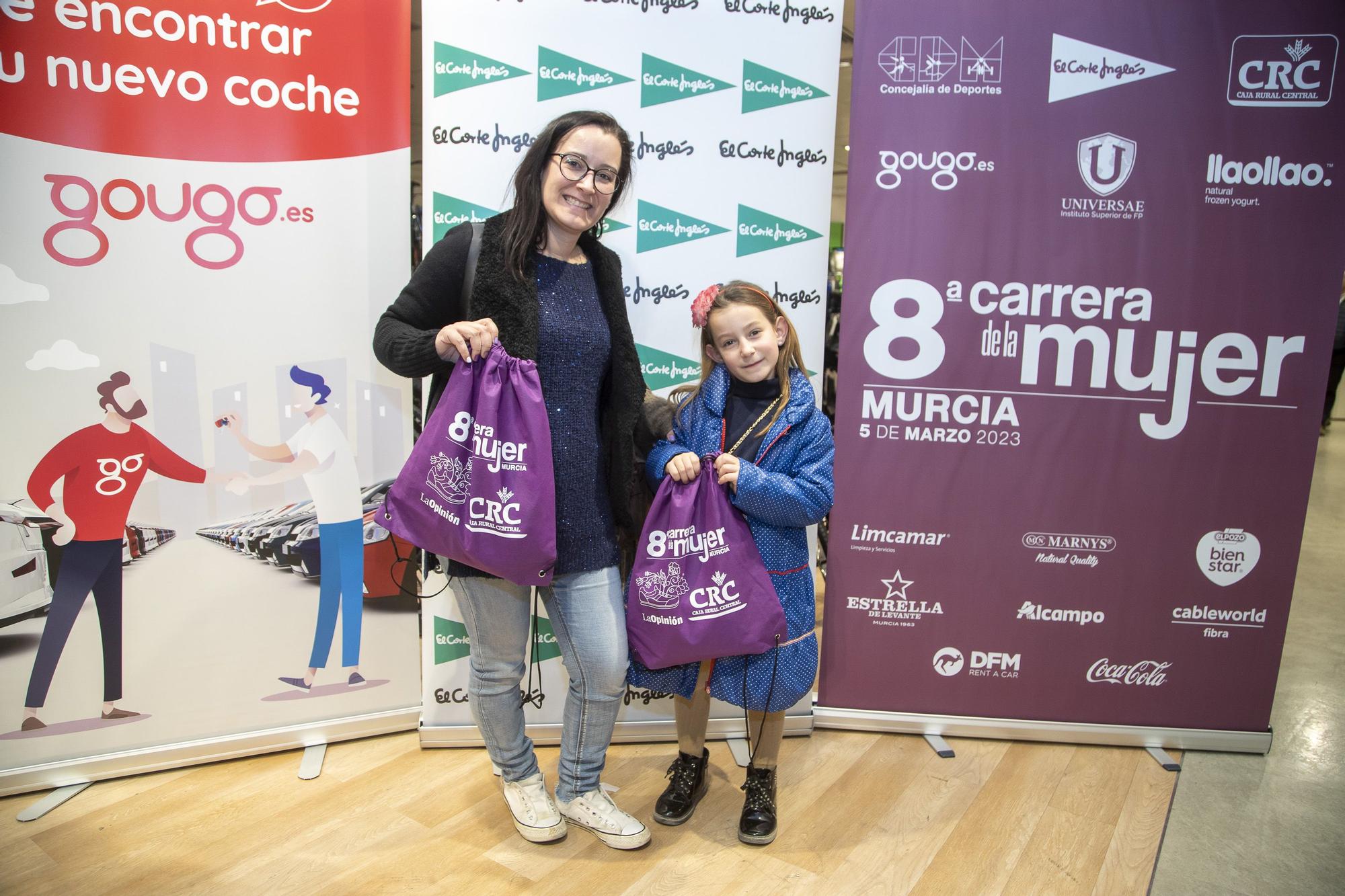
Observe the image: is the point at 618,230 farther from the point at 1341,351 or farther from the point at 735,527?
the point at 1341,351

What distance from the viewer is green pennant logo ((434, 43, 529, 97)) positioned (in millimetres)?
2283

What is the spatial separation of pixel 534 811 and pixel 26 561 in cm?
148

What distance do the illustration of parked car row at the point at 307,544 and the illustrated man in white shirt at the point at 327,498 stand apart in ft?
0.07

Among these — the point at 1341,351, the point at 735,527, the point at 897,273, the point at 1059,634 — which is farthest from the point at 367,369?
the point at 1341,351

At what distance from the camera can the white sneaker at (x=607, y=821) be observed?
2.09 m

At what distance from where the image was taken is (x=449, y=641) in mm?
2531

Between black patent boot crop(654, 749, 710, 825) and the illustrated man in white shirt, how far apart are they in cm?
102

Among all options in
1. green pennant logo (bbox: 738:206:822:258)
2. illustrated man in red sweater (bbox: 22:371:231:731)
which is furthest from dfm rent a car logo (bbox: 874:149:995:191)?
illustrated man in red sweater (bbox: 22:371:231:731)

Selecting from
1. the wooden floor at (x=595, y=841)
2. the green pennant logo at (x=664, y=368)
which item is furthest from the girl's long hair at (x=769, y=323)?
the wooden floor at (x=595, y=841)

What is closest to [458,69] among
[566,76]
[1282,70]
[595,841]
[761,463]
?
[566,76]

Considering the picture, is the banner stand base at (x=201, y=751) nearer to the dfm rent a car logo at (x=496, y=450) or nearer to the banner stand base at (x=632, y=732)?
the banner stand base at (x=632, y=732)

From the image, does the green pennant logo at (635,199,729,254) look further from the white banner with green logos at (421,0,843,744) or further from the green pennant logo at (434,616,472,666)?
the green pennant logo at (434,616,472,666)

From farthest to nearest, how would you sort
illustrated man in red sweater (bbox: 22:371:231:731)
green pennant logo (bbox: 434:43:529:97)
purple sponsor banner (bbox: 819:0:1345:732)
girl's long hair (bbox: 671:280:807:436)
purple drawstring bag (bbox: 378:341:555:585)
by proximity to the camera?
1. purple sponsor banner (bbox: 819:0:1345:732)
2. green pennant logo (bbox: 434:43:529:97)
3. illustrated man in red sweater (bbox: 22:371:231:731)
4. girl's long hair (bbox: 671:280:807:436)
5. purple drawstring bag (bbox: 378:341:555:585)

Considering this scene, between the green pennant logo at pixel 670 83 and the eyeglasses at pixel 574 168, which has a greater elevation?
the green pennant logo at pixel 670 83
